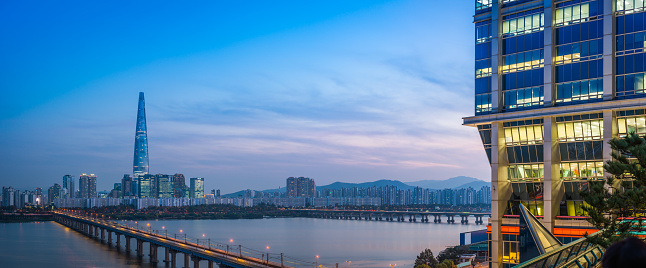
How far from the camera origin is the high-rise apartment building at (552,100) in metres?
44.2

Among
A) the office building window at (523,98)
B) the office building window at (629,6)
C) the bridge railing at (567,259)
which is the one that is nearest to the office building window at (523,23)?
the office building window at (523,98)

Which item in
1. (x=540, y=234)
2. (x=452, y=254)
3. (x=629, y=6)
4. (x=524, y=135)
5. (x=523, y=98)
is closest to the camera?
(x=540, y=234)

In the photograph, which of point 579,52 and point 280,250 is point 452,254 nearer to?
point 280,250

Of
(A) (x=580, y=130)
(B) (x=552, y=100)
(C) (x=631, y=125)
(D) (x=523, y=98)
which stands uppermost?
(D) (x=523, y=98)

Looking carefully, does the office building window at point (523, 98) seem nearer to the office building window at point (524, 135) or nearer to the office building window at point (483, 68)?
the office building window at point (524, 135)

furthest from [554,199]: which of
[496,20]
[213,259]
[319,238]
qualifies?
[319,238]

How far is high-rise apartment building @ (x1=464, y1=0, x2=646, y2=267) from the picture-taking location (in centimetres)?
4416

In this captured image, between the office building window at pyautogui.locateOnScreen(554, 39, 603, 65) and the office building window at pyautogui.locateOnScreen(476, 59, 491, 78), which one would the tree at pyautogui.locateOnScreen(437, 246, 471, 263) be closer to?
the office building window at pyautogui.locateOnScreen(476, 59, 491, 78)

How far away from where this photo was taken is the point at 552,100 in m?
47.3

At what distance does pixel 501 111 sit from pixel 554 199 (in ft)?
27.6

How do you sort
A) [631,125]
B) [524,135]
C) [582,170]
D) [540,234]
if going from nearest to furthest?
[540,234], [631,125], [582,170], [524,135]

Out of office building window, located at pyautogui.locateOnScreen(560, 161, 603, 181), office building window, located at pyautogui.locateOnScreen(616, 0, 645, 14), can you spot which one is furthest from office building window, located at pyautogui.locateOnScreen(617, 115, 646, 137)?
office building window, located at pyautogui.locateOnScreen(616, 0, 645, 14)

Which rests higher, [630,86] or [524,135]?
[630,86]

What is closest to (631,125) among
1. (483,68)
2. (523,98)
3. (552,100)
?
(552,100)
